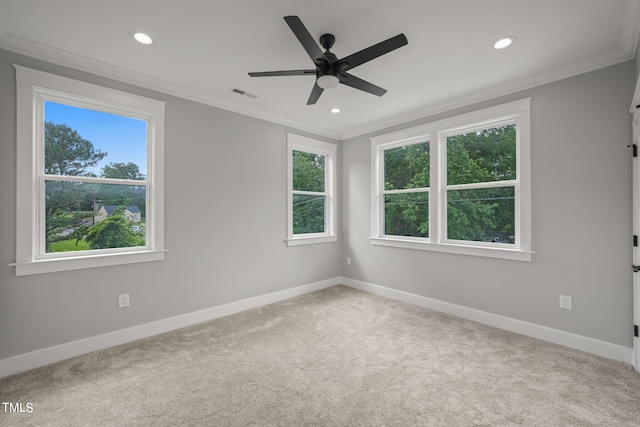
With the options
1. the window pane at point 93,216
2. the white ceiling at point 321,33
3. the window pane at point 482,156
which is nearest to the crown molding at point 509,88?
the white ceiling at point 321,33

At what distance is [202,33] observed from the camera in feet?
7.20

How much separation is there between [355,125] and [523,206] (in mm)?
2525

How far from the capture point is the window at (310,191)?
14.1 feet

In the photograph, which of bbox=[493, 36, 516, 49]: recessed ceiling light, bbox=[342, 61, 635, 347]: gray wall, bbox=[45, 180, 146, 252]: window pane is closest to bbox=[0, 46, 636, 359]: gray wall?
bbox=[342, 61, 635, 347]: gray wall

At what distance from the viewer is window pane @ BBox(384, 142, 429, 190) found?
3.96 meters

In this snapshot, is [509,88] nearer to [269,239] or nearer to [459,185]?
[459,185]

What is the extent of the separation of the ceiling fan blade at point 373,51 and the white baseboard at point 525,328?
298 centimetres

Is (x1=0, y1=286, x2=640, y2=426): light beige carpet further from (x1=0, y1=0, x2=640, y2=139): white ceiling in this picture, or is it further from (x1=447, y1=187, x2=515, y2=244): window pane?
(x1=0, y1=0, x2=640, y2=139): white ceiling

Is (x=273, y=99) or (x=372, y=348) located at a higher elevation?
(x=273, y=99)

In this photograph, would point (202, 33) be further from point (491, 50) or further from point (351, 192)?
point (351, 192)

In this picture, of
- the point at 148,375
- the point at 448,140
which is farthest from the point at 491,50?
the point at 148,375

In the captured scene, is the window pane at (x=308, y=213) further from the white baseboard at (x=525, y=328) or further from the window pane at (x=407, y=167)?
the white baseboard at (x=525, y=328)

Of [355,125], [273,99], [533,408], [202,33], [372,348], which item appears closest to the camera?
[533,408]

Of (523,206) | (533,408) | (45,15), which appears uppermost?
(45,15)
